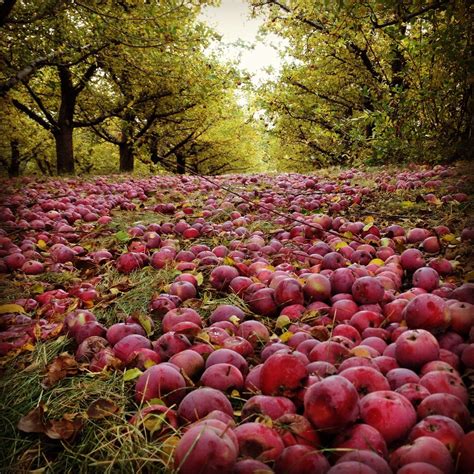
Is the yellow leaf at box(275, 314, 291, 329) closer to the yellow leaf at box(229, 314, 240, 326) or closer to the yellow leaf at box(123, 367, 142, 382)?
the yellow leaf at box(229, 314, 240, 326)

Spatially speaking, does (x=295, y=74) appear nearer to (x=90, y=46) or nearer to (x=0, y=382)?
(x=90, y=46)

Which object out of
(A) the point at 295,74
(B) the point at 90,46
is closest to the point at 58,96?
(B) the point at 90,46

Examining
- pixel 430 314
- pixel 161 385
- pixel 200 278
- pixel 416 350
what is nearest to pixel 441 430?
pixel 416 350

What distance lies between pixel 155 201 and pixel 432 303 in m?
5.83

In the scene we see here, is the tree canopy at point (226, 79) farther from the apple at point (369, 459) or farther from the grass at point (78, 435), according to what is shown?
the apple at point (369, 459)

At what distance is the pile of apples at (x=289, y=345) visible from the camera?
1.28 meters

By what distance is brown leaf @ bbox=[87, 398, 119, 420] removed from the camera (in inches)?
59.6

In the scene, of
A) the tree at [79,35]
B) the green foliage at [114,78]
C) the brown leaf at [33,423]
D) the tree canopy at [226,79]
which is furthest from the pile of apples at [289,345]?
the tree at [79,35]

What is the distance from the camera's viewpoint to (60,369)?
1.89 metres

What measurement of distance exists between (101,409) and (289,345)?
0.93 metres

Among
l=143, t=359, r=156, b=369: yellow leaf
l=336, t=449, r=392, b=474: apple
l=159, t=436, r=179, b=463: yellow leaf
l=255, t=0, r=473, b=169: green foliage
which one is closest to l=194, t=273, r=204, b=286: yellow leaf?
l=143, t=359, r=156, b=369: yellow leaf

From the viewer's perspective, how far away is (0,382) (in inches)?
74.4

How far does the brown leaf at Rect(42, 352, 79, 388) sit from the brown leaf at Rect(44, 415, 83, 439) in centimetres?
38

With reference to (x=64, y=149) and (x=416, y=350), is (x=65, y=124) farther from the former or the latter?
(x=416, y=350)
